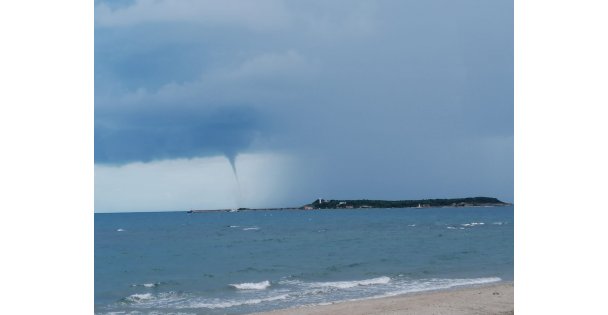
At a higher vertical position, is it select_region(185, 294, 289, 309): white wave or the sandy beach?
the sandy beach

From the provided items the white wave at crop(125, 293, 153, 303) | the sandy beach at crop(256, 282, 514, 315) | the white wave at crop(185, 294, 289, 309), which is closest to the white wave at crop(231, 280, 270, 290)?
the white wave at crop(185, 294, 289, 309)

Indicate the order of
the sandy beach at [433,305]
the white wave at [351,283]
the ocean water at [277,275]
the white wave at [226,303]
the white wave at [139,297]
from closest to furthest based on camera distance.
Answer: the sandy beach at [433,305] < the white wave at [226,303] < the ocean water at [277,275] < the white wave at [139,297] < the white wave at [351,283]

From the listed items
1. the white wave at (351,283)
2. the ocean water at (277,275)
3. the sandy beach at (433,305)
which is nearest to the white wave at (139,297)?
the ocean water at (277,275)

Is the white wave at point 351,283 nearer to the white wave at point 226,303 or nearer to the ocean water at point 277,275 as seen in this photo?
the ocean water at point 277,275

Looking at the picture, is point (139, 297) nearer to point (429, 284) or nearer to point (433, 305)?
point (429, 284)

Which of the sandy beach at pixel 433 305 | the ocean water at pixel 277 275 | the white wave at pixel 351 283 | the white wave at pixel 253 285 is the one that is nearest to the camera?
the sandy beach at pixel 433 305

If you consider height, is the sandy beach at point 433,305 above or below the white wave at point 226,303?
above

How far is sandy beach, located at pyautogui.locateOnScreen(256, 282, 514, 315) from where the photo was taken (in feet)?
28.3

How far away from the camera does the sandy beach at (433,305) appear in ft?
28.3

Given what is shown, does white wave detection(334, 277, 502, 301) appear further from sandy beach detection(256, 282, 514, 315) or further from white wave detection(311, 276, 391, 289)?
sandy beach detection(256, 282, 514, 315)

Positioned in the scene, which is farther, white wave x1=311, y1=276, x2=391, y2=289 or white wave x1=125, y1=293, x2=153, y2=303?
white wave x1=311, y1=276, x2=391, y2=289
